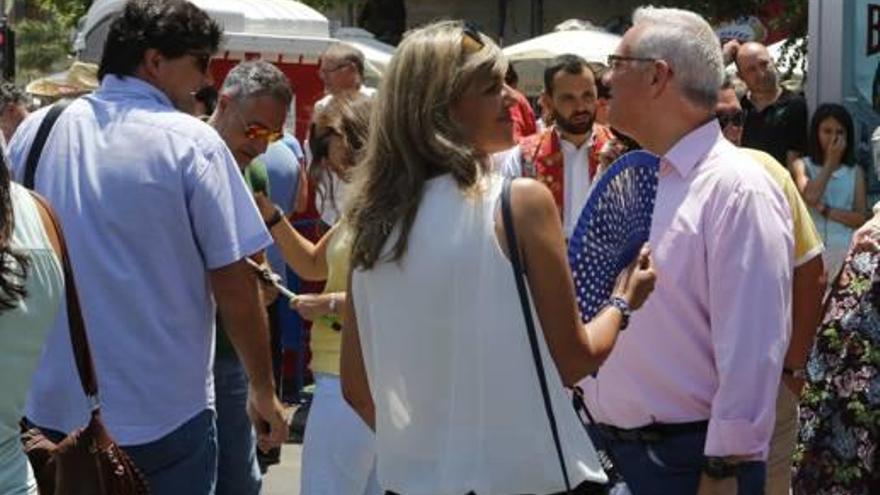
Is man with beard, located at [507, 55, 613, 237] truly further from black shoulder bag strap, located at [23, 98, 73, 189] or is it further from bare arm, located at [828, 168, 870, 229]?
bare arm, located at [828, 168, 870, 229]

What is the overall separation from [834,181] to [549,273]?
7.08m

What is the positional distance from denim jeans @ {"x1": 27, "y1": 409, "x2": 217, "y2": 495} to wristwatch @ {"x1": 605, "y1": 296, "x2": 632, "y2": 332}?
1.50 m

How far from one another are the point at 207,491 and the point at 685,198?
1.59 metres

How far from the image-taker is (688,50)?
4586mm

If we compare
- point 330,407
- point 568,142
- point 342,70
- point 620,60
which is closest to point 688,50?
point 620,60

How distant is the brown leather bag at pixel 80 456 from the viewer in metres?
4.23

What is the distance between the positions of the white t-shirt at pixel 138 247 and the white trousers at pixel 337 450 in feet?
3.62

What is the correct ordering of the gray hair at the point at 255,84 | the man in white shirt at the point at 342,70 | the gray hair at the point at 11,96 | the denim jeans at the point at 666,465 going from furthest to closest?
the gray hair at the point at 11,96 → the man in white shirt at the point at 342,70 → the gray hair at the point at 255,84 → the denim jeans at the point at 666,465

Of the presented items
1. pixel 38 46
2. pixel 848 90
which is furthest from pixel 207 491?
pixel 38 46

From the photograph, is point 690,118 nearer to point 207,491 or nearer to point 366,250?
point 366,250

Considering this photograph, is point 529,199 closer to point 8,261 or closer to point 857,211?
point 8,261

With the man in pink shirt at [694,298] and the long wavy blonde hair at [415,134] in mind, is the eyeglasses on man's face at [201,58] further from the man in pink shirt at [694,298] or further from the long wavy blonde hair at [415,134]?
the long wavy blonde hair at [415,134]

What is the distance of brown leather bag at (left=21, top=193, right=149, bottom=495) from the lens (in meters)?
4.23

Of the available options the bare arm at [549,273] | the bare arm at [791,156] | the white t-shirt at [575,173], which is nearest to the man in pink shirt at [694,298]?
the bare arm at [549,273]
